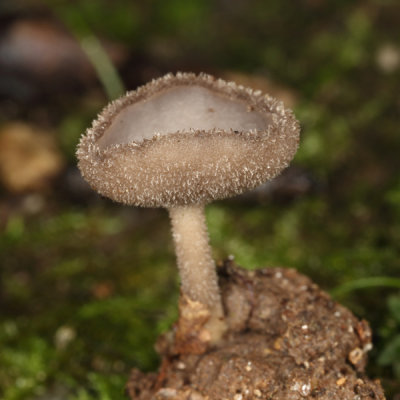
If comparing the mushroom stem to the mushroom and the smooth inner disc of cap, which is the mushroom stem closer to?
the mushroom

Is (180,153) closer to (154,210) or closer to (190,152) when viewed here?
(190,152)

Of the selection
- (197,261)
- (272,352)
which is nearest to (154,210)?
(197,261)

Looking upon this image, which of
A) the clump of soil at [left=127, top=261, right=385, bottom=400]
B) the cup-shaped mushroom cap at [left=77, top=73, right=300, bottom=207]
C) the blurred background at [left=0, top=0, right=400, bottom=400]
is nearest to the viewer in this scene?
the cup-shaped mushroom cap at [left=77, top=73, right=300, bottom=207]

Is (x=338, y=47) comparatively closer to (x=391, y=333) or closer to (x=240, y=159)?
(x=391, y=333)

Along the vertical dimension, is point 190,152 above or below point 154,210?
Result: below

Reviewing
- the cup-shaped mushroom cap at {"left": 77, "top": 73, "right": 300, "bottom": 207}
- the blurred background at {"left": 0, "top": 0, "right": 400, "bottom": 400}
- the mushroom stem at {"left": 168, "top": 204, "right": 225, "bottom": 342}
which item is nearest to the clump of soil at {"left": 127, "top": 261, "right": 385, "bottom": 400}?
the mushroom stem at {"left": 168, "top": 204, "right": 225, "bottom": 342}

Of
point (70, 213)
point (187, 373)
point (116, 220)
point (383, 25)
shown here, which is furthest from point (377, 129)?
point (187, 373)

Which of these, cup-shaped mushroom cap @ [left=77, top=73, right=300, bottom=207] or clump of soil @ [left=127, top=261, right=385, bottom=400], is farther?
clump of soil @ [left=127, top=261, right=385, bottom=400]

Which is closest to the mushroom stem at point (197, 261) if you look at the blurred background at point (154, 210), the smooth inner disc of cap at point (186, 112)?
the smooth inner disc of cap at point (186, 112)
